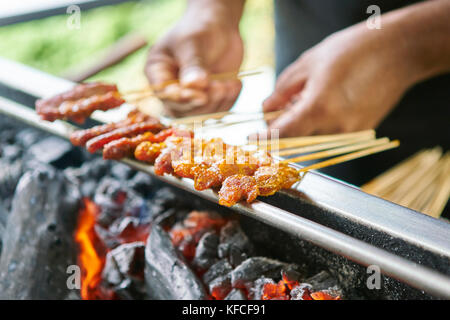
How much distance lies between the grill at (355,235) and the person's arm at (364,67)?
848mm

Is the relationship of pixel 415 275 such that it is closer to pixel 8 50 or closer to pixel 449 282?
pixel 449 282

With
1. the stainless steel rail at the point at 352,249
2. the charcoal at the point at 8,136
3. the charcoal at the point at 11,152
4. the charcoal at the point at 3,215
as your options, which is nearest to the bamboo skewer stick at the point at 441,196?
the stainless steel rail at the point at 352,249

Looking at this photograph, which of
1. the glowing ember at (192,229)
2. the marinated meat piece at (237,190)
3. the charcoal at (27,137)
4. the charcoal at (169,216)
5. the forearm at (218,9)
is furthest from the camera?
the forearm at (218,9)

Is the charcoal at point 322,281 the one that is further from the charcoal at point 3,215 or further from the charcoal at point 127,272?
the charcoal at point 3,215

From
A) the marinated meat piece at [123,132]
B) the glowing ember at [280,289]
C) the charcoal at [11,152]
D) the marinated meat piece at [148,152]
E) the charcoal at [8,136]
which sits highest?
the marinated meat piece at [123,132]

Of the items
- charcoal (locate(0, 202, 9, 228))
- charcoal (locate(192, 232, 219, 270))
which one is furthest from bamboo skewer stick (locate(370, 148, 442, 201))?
charcoal (locate(0, 202, 9, 228))

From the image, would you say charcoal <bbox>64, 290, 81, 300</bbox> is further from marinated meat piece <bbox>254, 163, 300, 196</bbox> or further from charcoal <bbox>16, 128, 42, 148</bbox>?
charcoal <bbox>16, 128, 42, 148</bbox>

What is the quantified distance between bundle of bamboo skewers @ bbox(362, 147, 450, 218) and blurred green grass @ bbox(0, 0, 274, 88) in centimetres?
523

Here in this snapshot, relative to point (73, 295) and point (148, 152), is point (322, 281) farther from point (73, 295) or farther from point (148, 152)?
point (73, 295)

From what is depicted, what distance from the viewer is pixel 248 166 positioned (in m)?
1.83

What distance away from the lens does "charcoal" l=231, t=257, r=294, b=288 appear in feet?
6.36

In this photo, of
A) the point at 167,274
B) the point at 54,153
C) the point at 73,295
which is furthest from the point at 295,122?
the point at 54,153

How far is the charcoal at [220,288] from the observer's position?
1974mm
